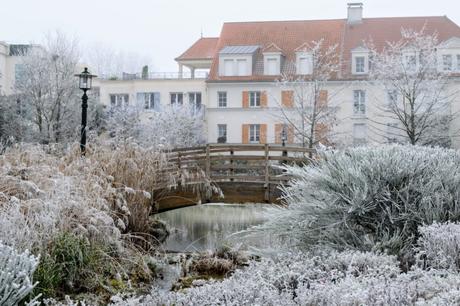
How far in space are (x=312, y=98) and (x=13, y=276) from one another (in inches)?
1049

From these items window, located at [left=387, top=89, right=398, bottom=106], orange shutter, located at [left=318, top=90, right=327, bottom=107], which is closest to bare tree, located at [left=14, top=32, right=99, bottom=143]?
orange shutter, located at [left=318, top=90, right=327, bottom=107]

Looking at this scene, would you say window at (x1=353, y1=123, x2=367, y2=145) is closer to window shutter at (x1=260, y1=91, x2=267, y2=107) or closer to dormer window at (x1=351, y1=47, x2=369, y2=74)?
dormer window at (x1=351, y1=47, x2=369, y2=74)

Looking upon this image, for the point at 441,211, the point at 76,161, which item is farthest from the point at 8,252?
the point at 76,161

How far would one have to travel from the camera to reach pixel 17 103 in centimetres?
3133

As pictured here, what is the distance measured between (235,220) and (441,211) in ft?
34.7

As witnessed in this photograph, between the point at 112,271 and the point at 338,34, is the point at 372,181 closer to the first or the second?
the point at 112,271

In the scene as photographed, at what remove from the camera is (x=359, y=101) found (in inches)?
1242

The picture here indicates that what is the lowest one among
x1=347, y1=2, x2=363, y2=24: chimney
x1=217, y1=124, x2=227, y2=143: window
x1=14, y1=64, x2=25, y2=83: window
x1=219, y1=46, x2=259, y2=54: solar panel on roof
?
x1=217, y1=124, x2=227, y2=143: window

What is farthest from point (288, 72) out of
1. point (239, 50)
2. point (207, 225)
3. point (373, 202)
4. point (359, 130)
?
point (373, 202)

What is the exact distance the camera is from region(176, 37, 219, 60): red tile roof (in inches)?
1501

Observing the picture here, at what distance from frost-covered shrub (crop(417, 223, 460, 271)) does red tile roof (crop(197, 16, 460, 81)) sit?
27586 millimetres

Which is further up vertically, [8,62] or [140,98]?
[8,62]

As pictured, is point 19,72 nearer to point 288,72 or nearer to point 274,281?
point 288,72

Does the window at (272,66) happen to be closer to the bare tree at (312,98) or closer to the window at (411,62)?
the bare tree at (312,98)
